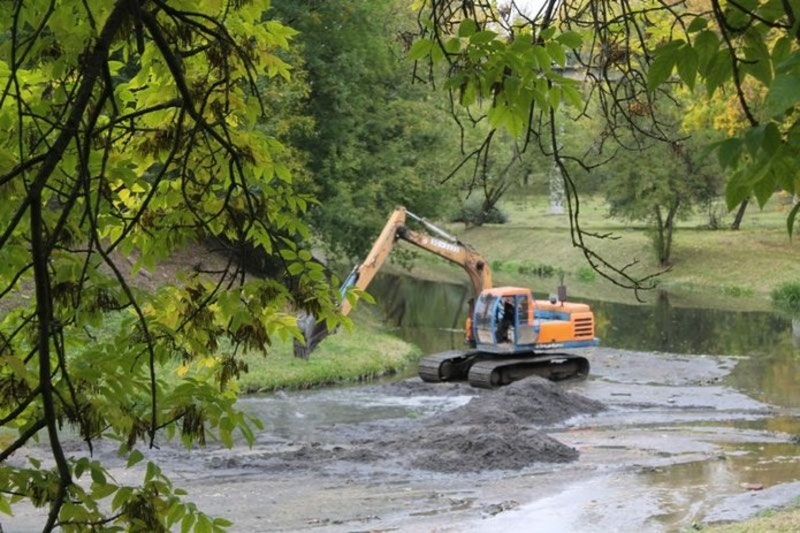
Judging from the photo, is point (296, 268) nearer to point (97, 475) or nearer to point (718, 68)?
point (97, 475)

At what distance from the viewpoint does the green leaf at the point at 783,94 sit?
7.62 feet

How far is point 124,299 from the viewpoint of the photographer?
4.84m

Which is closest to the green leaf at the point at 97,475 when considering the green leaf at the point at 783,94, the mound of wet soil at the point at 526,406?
the green leaf at the point at 783,94

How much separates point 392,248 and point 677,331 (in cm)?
1191

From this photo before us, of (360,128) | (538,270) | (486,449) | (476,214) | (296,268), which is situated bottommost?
(486,449)

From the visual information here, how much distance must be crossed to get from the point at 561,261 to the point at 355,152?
21.8 metres

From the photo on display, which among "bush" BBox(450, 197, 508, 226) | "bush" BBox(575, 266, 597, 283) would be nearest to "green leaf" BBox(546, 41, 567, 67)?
"bush" BBox(575, 266, 597, 283)

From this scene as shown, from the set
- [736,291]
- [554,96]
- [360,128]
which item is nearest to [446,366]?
[360,128]

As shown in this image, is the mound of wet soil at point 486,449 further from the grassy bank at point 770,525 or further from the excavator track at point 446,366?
Result: the excavator track at point 446,366

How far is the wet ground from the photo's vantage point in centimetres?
1432

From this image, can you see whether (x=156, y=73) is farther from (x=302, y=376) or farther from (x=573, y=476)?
(x=302, y=376)

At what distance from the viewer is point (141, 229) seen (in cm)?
545

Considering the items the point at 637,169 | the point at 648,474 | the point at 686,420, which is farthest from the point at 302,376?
the point at 637,169

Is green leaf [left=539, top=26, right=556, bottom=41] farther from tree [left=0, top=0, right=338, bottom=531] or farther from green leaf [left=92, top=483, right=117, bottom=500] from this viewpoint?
green leaf [left=92, top=483, right=117, bottom=500]
